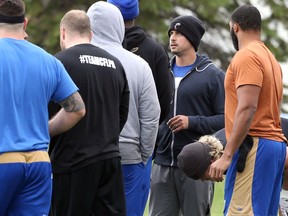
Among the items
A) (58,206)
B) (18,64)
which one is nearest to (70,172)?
(58,206)

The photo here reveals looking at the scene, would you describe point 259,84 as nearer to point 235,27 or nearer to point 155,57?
point 235,27

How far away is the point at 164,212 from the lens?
9094 millimetres

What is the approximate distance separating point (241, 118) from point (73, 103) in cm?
129

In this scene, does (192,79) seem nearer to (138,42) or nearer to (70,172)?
(138,42)

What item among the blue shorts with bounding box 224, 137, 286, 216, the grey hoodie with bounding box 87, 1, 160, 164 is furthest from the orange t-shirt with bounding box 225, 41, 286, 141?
the grey hoodie with bounding box 87, 1, 160, 164

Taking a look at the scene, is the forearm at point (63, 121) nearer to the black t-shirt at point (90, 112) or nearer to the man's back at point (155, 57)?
the black t-shirt at point (90, 112)

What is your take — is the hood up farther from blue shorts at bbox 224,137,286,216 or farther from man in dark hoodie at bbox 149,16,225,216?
blue shorts at bbox 224,137,286,216

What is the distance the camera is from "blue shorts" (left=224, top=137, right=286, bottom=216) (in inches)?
301

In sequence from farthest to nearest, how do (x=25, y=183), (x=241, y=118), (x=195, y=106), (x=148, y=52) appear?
(x=195, y=106) → (x=148, y=52) → (x=241, y=118) → (x=25, y=183)

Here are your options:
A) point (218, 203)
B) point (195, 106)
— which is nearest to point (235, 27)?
point (195, 106)

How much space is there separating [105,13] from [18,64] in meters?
1.50

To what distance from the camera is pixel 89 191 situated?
7.51 metres

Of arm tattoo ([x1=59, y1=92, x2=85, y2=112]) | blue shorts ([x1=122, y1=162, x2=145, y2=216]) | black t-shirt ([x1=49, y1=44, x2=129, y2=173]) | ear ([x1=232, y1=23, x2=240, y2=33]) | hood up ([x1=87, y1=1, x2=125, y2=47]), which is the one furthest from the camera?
blue shorts ([x1=122, y1=162, x2=145, y2=216])

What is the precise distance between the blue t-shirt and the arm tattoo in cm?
4
